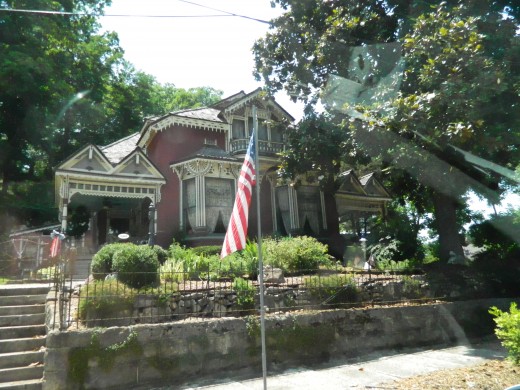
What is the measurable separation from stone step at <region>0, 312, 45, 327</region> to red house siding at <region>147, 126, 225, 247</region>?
1001 centimetres

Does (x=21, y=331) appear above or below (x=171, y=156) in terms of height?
below

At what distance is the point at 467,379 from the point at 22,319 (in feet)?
26.6

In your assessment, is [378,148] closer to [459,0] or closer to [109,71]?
[459,0]

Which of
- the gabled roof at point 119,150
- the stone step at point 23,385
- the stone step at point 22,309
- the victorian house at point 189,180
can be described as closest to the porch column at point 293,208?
the victorian house at point 189,180

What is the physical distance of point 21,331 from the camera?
759 centimetres

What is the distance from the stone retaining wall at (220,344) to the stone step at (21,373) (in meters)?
0.53

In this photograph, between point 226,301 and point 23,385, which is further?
point 226,301

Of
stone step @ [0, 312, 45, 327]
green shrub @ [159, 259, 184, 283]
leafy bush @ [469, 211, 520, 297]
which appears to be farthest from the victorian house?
stone step @ [0, 312, 45, 327]

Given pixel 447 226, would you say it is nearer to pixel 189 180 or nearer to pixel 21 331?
pixel 189 180

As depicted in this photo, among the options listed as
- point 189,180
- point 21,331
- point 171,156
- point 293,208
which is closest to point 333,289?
point 21,331

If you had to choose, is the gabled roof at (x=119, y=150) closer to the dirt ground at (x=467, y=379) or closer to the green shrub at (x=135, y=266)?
the green shrub at (x=135, y=266)

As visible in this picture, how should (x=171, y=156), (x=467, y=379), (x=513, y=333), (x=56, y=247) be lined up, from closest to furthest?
(x=513, y=333) → (x=467, y=379) → (x=56, y=247) → (x=171, y=156)

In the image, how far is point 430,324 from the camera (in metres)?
10.3

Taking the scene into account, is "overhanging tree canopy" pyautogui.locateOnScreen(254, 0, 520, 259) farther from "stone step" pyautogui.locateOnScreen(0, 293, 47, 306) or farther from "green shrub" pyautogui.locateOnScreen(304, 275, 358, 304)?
"stone step" pyautogui.locateOnScreen(0, 293, 47, 306)
